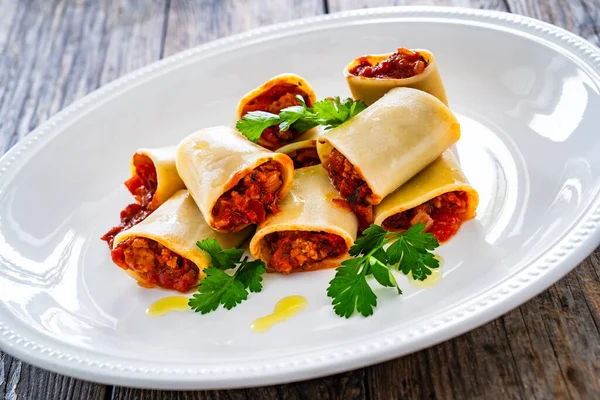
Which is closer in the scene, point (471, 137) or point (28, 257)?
point (28, 257)

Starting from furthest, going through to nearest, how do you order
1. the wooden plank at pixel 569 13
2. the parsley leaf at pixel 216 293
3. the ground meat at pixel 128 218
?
the wooden plank at pixel 569 13 < the ground meat at pixel 128 218 < the parsley leaf at pixel 216 293

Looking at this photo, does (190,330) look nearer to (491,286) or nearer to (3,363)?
(3,363)

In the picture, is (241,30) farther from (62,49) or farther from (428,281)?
(428,281)

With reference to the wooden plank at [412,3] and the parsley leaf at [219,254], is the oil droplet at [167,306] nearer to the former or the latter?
the parsley leaf at [219,254]

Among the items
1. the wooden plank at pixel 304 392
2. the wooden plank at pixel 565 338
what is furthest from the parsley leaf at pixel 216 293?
the wooden plank at pixel 565 338

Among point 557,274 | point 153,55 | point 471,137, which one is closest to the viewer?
point 557,274

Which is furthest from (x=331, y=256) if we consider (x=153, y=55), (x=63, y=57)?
(x=63, y=57)
